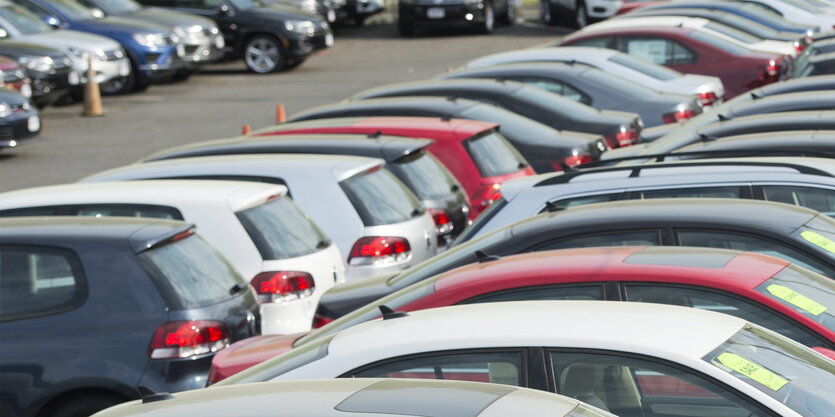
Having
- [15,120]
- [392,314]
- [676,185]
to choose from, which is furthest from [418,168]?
[15,120]

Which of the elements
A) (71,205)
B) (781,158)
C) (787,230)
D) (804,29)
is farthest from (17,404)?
(804,29)

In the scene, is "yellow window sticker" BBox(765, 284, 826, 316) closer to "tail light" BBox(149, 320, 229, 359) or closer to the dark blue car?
"tail light" BBox(149, 320, 229, 359)

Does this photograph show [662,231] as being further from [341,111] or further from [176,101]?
[176,101]

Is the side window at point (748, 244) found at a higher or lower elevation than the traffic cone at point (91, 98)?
higher

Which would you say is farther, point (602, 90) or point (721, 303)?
point (602, 90)

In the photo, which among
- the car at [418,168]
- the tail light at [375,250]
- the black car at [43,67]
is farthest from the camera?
the black car at [43,67]

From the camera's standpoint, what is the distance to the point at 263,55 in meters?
26.5

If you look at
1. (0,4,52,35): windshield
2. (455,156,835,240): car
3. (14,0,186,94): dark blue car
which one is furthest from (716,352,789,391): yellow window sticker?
(14,0,186,94): dark blue car

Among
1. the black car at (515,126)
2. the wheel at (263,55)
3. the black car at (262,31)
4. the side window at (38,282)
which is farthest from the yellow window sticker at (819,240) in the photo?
the wheel at (263,55)

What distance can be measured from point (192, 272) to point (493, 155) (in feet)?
13.8

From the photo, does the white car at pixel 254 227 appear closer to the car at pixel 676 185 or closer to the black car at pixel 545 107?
the car at pixel 676 185

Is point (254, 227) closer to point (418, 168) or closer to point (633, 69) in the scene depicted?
point (418, 168)

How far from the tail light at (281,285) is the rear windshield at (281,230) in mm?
122

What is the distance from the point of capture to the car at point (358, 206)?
901 centimetres
